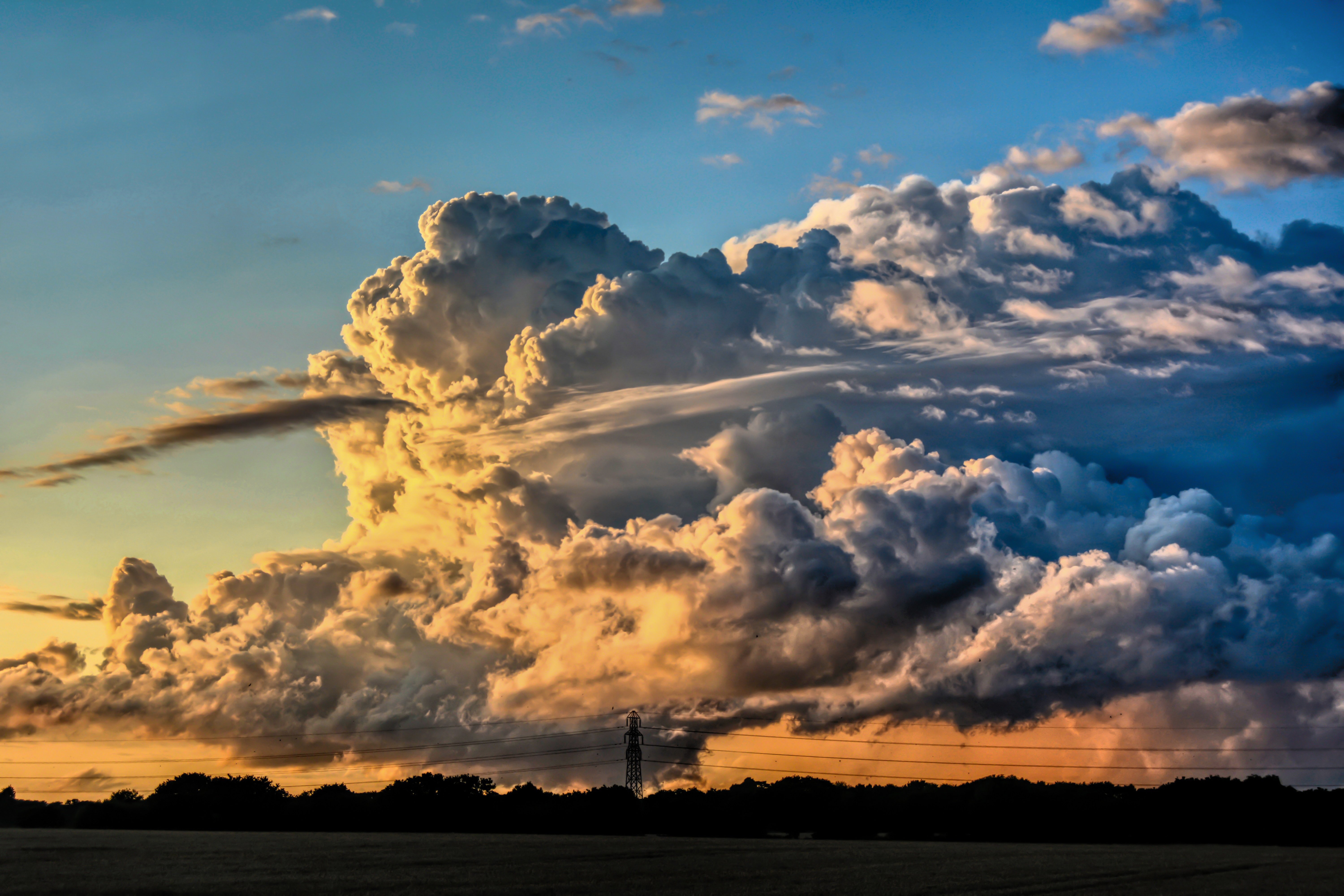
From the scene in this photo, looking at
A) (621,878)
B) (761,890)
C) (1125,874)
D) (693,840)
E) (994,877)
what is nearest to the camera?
(761,890)

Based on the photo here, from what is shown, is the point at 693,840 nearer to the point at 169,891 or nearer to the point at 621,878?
the point at 621,878

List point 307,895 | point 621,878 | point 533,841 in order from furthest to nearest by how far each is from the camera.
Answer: point 533,841 < point 621,878 < point 307,895

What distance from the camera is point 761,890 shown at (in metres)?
77.1

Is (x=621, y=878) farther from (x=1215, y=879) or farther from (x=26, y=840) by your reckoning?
(x=26, y=840)

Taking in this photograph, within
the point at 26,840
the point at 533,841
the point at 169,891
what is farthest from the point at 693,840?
the point at 169,891

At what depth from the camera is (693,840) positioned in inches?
7047

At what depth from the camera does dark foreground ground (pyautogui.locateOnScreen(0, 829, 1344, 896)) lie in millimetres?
78000

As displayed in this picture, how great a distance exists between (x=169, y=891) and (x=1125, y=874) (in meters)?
83.4

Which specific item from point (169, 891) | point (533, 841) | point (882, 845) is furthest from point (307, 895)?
point (882, 845)

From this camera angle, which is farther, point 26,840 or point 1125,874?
point 26,840

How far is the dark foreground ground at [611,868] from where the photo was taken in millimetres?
78000

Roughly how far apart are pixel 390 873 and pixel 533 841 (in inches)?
3011

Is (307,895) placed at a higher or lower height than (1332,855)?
higher

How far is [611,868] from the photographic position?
331ft
